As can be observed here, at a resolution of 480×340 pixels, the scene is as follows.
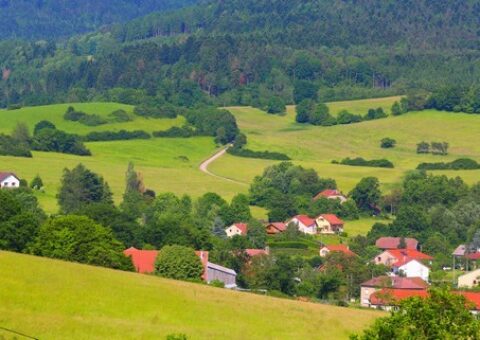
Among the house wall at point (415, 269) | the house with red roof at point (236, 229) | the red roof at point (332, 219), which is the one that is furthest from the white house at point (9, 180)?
the house wall at point (415, 269)

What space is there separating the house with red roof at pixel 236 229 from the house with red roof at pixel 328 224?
6593mm

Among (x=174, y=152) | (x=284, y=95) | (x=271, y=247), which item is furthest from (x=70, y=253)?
(x=284, y=95)

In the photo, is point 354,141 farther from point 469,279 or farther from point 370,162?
point 469,279

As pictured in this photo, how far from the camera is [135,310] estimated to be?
40.8 meters

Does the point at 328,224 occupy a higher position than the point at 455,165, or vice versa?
the point at 455,165

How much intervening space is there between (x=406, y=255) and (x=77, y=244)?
37190 mm

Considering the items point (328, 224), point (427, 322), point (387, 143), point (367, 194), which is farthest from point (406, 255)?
point (387, 143)

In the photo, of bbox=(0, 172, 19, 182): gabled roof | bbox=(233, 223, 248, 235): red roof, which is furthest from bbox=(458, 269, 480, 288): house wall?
bbox=(0, 172, 19, 182): gabled roof

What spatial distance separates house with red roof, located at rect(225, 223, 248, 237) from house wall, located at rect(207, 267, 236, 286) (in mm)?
26655

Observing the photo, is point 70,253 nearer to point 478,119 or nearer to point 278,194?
point 278,194

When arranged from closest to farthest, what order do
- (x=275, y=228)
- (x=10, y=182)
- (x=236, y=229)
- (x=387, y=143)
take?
(x=236, y=229) → (x=275, y=228) → (x=10, y=182) → (x=387, y=143)

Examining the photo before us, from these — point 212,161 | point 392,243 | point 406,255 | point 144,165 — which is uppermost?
point 212,161

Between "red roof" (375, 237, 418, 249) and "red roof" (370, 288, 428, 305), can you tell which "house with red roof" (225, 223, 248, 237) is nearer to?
"red roof" (375, 237, 418, 249)

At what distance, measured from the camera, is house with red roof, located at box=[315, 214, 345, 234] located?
101875mm
